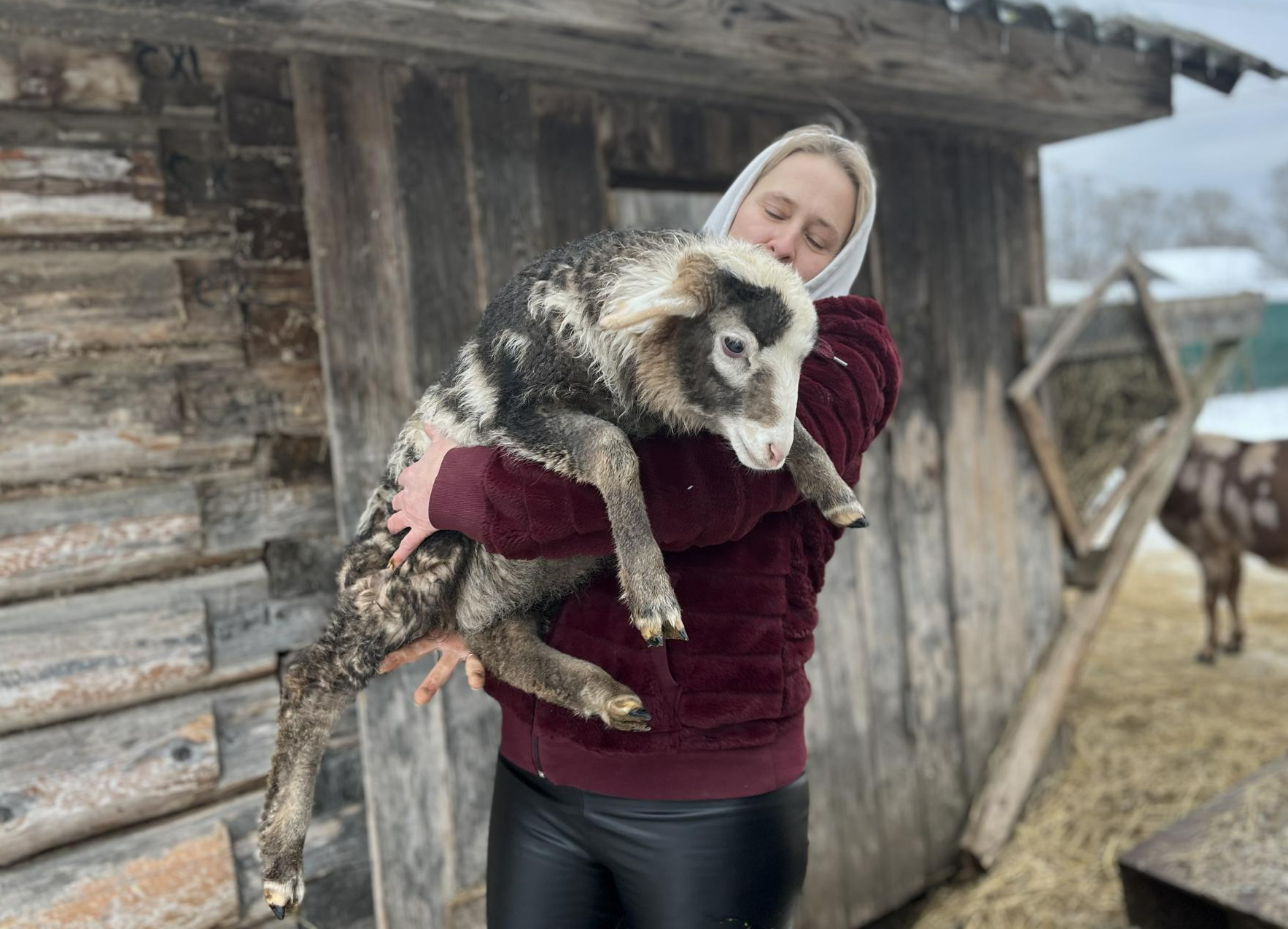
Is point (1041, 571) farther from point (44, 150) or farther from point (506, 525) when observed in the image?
point (44, 150)

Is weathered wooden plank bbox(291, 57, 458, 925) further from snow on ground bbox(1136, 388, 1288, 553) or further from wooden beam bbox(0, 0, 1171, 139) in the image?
snow on ground bbox(1136, 388, 1288, 553)

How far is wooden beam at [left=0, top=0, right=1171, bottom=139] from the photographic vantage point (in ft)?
8.73

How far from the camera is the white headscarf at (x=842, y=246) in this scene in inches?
86.5

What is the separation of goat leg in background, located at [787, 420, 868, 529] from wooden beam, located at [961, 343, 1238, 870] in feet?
12.4

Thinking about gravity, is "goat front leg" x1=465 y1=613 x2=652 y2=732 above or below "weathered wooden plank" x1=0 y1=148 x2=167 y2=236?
below

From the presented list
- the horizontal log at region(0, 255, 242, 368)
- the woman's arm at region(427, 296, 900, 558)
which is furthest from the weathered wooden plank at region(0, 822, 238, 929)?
the woman's arm at region(427, 296, 900, 558)

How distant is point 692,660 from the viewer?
1.91m

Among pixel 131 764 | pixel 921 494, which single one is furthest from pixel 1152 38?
pixel 131 764

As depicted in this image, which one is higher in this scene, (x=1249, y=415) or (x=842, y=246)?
(x=842, y=246)

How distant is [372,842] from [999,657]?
355 centimetres

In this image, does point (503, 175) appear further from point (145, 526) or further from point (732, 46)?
point (145, 526)

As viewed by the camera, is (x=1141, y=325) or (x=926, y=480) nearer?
(x=926, y=480)

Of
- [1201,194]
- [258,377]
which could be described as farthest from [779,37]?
[1201,194]

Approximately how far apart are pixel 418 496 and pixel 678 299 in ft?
2.28
